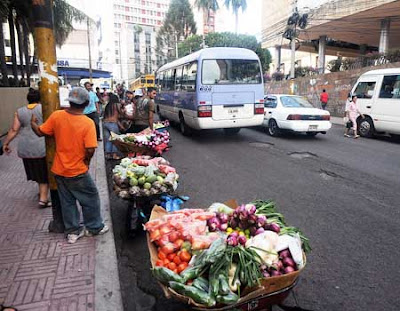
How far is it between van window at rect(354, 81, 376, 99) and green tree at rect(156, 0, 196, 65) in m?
57.4

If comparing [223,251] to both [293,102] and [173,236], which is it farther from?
[293,102]

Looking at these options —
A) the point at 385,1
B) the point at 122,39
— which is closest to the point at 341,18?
the point at 385,1

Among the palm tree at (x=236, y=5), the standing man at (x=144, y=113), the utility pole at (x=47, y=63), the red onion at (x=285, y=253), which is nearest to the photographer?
the red onion at (x=285, y=253)

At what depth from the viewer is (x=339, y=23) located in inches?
932

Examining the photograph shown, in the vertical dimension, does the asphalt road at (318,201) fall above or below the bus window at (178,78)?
below

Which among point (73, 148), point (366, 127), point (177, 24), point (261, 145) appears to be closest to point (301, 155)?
point (261, 145)

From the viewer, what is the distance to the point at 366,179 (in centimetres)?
686

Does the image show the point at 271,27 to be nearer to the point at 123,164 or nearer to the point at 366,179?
the point at 366,179

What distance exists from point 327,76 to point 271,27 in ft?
45.0

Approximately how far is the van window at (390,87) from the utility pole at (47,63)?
1056 centimetres

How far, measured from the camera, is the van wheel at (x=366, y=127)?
39.4 ft

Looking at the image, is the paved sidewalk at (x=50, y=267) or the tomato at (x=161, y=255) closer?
the tomato at (x=161, y=255)

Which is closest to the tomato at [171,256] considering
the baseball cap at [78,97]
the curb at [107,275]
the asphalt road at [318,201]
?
the asphalt road at [318,201]

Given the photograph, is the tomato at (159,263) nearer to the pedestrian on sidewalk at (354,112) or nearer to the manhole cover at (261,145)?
the manhole cover at (261,145)
